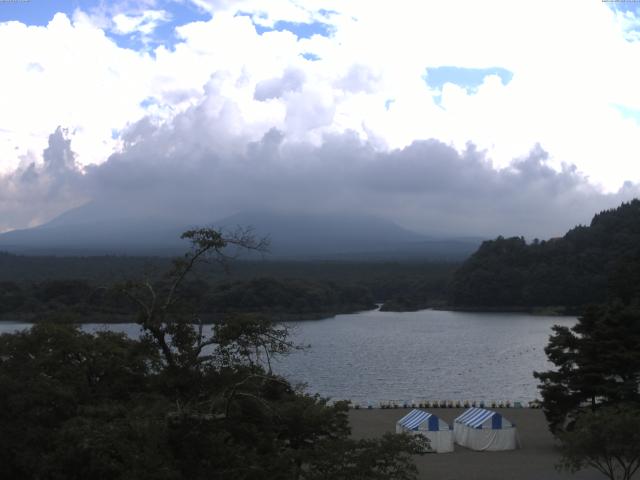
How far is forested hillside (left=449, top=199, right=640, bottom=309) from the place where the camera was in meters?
69.5

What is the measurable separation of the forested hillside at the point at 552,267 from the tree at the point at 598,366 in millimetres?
50207

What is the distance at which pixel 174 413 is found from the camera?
21.5 ft

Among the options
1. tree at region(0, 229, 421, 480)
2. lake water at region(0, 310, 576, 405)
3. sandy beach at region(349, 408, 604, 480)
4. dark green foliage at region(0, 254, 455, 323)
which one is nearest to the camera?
tree at region(0, 229, 421, 480)

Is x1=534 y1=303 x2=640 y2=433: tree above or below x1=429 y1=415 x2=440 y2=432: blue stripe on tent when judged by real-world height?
above

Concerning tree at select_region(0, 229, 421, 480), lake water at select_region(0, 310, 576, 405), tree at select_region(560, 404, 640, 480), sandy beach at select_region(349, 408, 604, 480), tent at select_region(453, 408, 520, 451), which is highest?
tree at select_region(0, 229, 421, 480)

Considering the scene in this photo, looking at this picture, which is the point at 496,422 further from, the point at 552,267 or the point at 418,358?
the point at 552,267

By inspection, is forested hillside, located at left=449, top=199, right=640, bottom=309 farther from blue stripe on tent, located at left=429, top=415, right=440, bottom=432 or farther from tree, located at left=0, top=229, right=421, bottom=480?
tree, located at left=0, top=229, right=421, bottom=480

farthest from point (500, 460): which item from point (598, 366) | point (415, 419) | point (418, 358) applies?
point (418, 358)

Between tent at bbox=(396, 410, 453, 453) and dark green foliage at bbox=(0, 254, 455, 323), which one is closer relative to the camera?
tent at bbox=(396, 410, 453, 453)

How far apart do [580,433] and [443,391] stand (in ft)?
58.9

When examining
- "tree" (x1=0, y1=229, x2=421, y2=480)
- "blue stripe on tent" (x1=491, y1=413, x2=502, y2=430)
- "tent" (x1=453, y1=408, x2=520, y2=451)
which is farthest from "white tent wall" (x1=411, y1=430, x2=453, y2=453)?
"tree" (x1=0, y1=229, x2=421, y2=480)

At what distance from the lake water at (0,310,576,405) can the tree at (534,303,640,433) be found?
697cm

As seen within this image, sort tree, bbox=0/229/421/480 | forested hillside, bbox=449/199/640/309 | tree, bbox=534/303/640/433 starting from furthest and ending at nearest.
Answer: forested hillside, bbox=449/199/640/309, tree, bbox=534/303/640/433, tree, bbox=0/229/421/480

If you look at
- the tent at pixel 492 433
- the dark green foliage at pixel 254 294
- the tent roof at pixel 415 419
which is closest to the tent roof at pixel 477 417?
the tent at pixel 492 433
